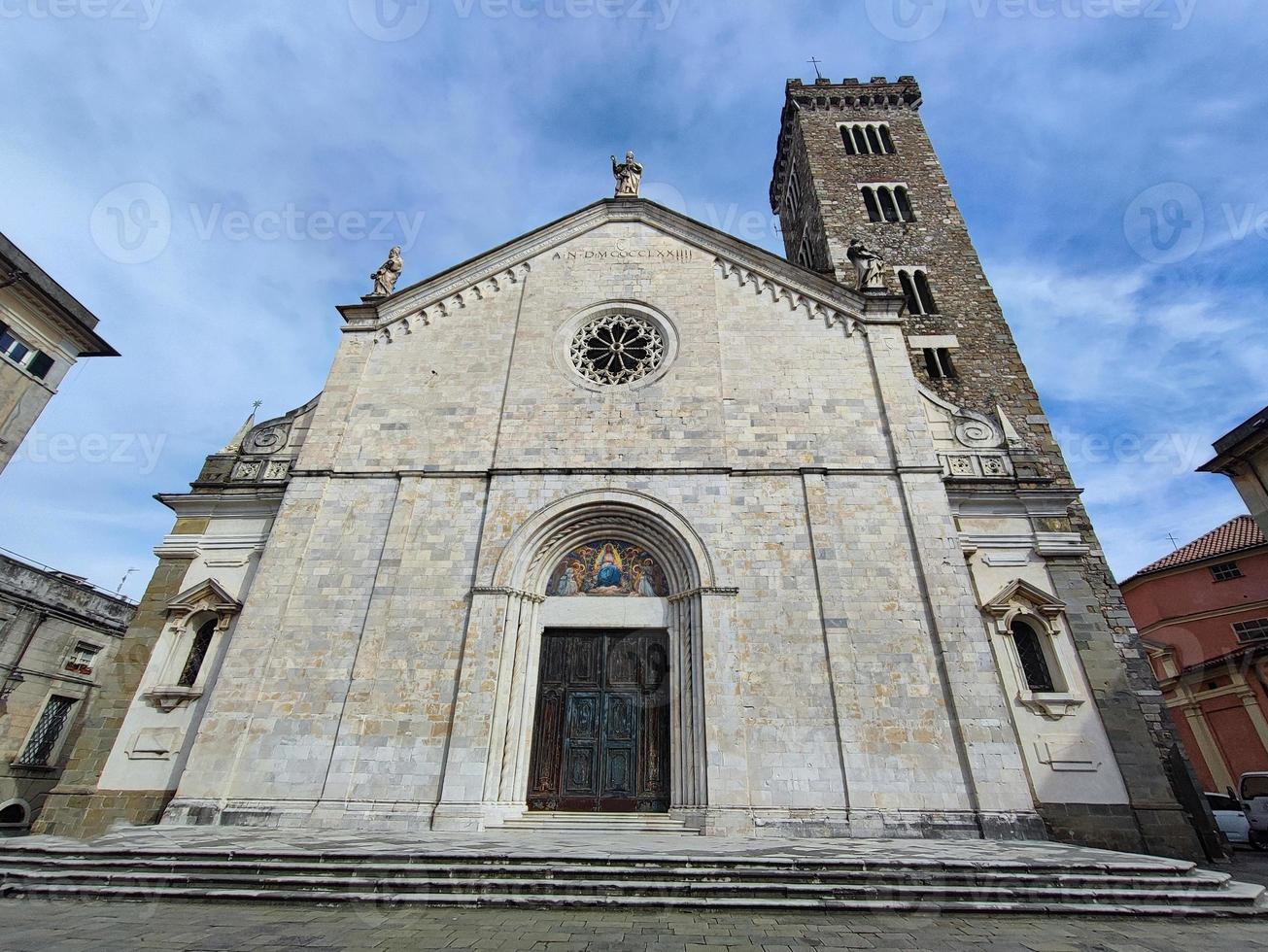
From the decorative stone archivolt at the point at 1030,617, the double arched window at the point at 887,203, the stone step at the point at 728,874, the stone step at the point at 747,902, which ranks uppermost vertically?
the double arched window at the point at 887,203

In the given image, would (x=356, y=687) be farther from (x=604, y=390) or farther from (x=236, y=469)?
(x=604, y=390)

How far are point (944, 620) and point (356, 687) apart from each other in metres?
10.3

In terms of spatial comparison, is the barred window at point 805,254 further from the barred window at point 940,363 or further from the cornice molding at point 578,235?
the cornice molding at point 578,235

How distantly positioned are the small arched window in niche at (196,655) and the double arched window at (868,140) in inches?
1011

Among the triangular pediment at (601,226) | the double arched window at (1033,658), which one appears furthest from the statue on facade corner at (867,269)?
the double arched window at (1033,658)

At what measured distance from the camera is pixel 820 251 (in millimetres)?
21281

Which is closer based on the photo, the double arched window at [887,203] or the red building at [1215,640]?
the red building at [1215,640]

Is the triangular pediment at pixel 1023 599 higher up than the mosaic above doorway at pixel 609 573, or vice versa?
the mosaic above doorway at pixel 609 573

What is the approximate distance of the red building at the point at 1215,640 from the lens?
21203 millimetres

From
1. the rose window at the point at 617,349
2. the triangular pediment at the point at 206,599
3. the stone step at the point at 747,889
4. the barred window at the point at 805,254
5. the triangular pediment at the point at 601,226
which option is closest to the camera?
the stone step at the point at 747,889

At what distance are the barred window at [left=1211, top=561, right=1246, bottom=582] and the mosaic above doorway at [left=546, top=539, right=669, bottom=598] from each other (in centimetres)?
2725

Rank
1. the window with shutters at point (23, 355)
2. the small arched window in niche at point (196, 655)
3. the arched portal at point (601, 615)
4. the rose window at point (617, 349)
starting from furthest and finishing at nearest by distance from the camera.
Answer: the rose window at point (617, 349) < the window with shutters at point (23, 355) < the small arched window in niche at point (196, 655) < the arched portal at point (601, 615)

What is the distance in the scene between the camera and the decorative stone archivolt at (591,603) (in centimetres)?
995

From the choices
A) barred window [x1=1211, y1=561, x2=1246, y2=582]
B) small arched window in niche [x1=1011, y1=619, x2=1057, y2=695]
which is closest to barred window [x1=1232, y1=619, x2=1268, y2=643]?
barred window [x1=1211, y1=561, x2=1246, y2=582]
